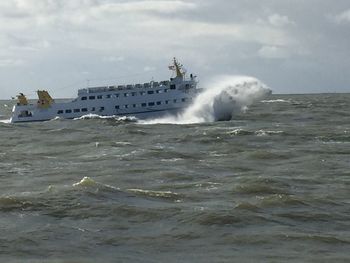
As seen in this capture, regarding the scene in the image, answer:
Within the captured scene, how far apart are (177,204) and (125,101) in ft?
189

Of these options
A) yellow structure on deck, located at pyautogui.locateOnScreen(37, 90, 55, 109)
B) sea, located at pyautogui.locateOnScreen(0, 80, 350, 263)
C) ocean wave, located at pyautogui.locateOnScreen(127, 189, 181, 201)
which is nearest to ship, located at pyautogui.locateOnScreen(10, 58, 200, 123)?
yellow structure on deck, located at pyautogui.locateOnScreen(37, 90, 55, 109)

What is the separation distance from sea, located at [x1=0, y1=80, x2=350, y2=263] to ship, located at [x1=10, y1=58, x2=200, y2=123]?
3479 cm

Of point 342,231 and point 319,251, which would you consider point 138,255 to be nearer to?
point 319,251

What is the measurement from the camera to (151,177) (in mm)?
26844

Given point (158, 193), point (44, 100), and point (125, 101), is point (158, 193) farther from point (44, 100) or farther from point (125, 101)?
point (44, 100)

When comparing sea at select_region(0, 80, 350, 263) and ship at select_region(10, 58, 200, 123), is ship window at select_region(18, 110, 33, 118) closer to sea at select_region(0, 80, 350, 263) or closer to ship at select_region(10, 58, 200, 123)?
ship at select_region(10, 58, 200, 123)

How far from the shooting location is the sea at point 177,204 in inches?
575

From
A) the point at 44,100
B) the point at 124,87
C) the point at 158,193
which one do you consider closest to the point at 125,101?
the point at 124,87

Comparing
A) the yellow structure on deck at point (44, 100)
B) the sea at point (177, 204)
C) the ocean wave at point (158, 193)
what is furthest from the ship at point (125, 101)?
the ocean wave at point (158, 193)

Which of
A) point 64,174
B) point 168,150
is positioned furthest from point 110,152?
point 64,174

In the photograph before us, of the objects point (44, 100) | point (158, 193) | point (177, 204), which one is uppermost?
point (44, 100)

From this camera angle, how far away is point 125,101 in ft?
252

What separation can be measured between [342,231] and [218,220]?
3.96 m

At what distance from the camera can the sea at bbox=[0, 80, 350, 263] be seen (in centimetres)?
1461
